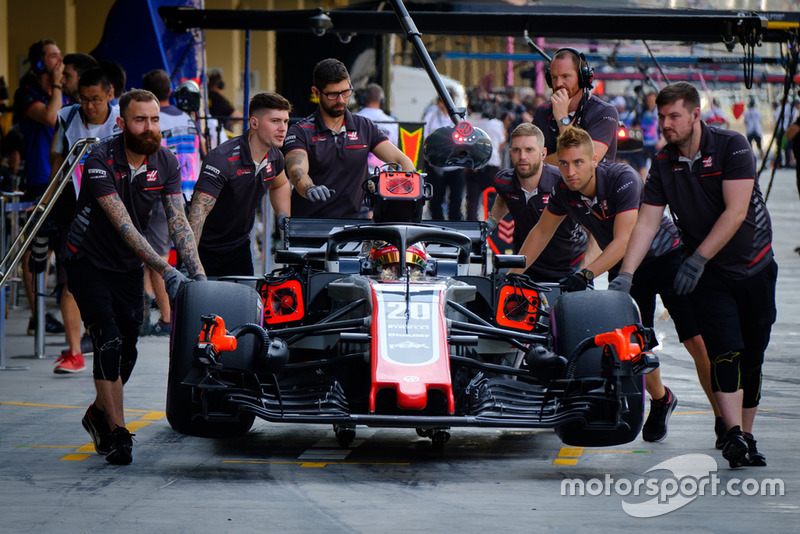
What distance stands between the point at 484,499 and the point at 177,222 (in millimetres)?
2454

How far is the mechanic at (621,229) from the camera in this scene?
747 centimetres

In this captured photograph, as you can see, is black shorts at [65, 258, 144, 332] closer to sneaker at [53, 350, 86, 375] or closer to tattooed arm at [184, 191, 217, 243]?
tattooed arm at [184, 191, 217, 243]

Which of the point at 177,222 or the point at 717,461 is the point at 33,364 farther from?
the point at 717,461

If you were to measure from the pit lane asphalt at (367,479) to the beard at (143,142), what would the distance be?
1592 mm

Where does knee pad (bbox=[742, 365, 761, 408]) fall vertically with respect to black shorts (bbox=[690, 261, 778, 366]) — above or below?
below

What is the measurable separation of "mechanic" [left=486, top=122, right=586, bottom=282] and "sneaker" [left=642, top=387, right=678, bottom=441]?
4.59 ft

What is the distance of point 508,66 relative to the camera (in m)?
47.4

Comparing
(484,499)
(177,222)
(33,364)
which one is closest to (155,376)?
(33,364)

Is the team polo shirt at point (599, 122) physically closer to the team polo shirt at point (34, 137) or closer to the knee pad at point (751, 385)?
the knee pad at point (751, 385)

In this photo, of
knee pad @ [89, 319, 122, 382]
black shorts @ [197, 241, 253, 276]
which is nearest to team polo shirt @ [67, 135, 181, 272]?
knee pad @ [89, 319, 122, 382]

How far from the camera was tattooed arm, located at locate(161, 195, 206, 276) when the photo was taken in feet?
23.8

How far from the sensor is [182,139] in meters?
11.7

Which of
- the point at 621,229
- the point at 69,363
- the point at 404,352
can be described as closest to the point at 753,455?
the point at 621,229

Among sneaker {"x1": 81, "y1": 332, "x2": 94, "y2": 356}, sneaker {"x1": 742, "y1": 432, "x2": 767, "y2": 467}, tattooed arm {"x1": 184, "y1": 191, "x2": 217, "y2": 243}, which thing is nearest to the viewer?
sneaker {"x1": 742, "y1": 432, "x2": 767, "y2": 467}
